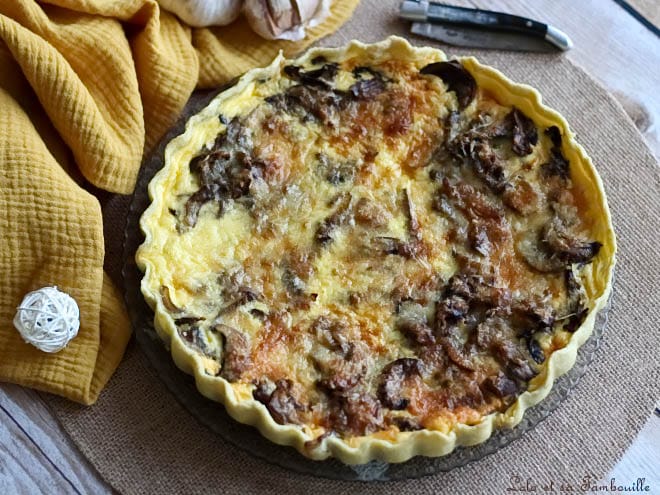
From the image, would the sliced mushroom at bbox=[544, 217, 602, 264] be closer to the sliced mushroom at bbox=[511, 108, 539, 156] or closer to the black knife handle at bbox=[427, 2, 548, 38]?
the sliced mushroom at bbox=[511, 108, 539, 156]

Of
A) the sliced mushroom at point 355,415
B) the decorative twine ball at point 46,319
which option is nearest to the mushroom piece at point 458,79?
the sliced mushroom at point 355,415

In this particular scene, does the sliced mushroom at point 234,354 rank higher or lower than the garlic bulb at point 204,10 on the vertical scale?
lower

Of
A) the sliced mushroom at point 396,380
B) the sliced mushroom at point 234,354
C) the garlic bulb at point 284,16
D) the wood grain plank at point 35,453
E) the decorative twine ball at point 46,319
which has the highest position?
the garlic bulb at point 284,16

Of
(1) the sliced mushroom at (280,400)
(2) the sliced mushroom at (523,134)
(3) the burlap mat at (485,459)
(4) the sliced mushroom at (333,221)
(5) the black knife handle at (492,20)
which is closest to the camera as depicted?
(1) the sliced mushroom at (280,400)

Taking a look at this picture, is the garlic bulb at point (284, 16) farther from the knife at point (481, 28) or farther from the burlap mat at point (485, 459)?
the burlap mat at point (485, 459)

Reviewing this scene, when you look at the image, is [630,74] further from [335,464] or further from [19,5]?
[19,5]

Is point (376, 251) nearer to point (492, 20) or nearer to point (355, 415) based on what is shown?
point (355, 415)

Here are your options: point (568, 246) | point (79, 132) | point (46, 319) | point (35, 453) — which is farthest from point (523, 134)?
point (35, 453)
